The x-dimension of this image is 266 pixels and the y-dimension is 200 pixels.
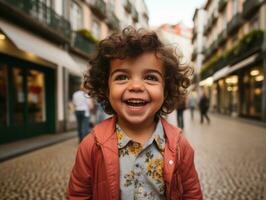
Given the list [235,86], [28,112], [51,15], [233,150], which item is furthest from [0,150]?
[235,86]

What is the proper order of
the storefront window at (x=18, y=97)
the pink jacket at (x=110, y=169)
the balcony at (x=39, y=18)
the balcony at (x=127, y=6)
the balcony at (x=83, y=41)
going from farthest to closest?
the balcony at (x=127, y=6), the balcony at (x=83, y=41), the storefront window at (x=18, y=97), the balcony at (x=39, y=18), the pink jacket at (x=110, y=169)

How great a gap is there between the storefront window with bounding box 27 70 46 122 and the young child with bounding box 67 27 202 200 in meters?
10.3

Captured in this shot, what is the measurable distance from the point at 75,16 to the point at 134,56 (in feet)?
53.2

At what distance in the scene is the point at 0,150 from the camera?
8117 mm

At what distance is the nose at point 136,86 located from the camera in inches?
66.4

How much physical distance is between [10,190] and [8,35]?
4.71 meters

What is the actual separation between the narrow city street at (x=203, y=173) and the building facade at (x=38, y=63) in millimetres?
2593

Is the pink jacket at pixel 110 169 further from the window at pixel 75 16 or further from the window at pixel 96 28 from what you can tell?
the window at pixel 96 28

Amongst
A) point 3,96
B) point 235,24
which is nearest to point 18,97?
point 3,96

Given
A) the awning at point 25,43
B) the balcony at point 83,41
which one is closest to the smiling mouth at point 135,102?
the awning at point 25,43

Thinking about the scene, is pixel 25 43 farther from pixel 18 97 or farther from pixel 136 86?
pixel 136 86

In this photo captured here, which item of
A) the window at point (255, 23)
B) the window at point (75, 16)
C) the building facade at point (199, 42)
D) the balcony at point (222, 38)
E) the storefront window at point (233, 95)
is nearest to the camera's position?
the window at point (75, 16)

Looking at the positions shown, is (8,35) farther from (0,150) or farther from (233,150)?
(233,150)

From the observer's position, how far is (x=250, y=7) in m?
20.5
